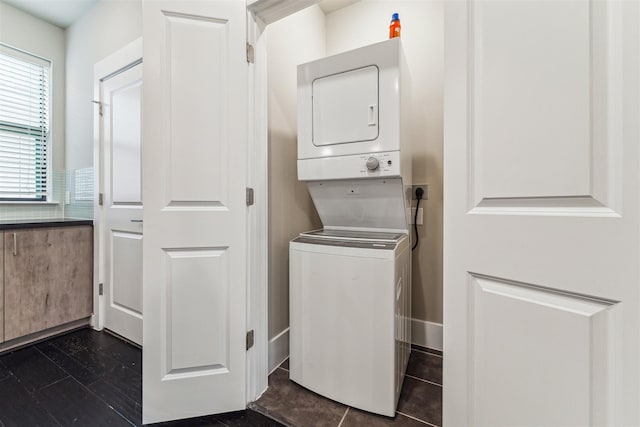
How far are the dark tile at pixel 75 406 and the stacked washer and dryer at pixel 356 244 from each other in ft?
2.94

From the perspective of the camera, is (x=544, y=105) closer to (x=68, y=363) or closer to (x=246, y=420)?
(x=246, y=420)

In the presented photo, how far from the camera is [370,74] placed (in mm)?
1360

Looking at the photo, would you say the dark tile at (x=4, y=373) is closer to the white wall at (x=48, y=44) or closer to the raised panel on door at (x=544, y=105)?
the white wall at (x=48, y=44)

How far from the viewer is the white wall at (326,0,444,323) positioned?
1809 mm

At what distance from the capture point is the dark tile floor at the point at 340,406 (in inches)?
48.4

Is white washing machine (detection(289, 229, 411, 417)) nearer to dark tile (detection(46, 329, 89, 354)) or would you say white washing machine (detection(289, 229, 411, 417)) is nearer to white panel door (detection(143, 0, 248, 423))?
white panel door (detection(143, 0, 248, 423))

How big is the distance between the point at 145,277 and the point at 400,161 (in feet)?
4.38

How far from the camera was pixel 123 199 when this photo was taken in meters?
1.97

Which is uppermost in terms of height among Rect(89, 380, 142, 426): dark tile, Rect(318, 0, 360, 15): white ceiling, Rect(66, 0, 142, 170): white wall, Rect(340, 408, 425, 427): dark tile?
Rect(318, 0, 360, 15): white ceiling

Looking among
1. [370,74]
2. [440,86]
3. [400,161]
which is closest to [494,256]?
[400,161]

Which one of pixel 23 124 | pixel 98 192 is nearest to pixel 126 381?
pixel 98 192

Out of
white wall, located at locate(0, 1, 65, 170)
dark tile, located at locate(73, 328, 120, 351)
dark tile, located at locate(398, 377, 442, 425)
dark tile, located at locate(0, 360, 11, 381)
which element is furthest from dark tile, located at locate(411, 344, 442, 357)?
white wall, located at locate(0, 1, 65, 170)

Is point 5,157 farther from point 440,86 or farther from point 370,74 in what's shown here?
point 440,86

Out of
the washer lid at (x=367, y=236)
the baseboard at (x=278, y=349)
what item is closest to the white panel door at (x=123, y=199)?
the baseboard at (x=278, y=349)
